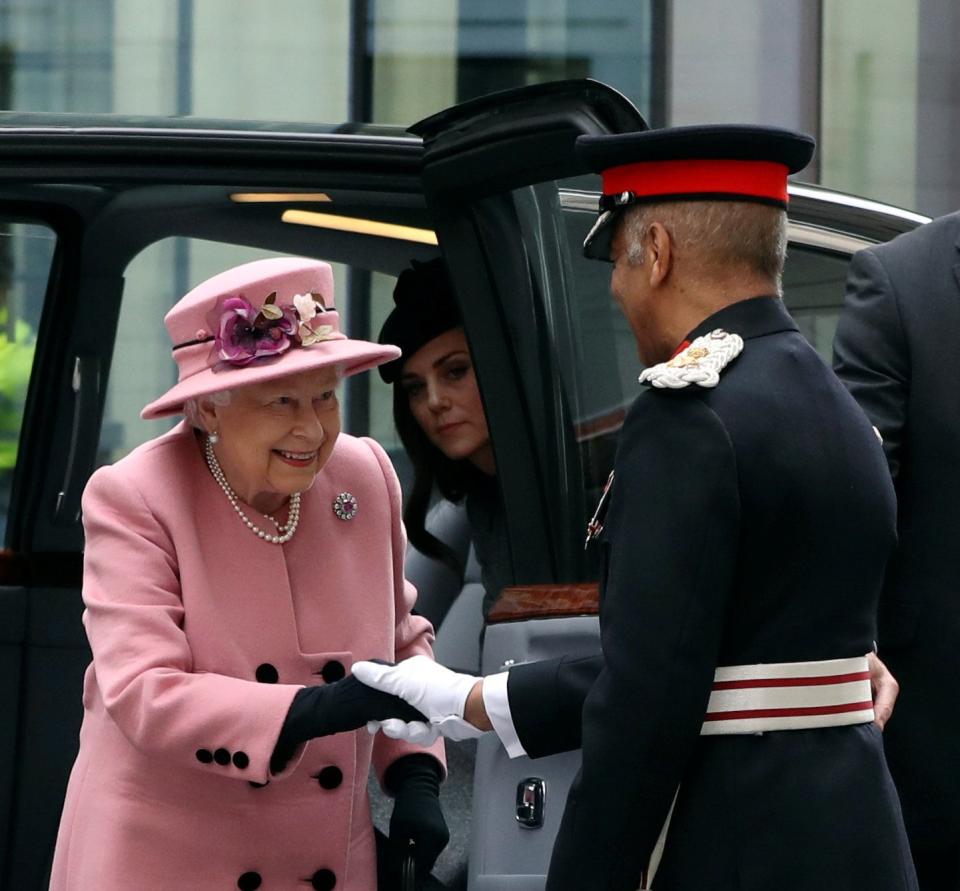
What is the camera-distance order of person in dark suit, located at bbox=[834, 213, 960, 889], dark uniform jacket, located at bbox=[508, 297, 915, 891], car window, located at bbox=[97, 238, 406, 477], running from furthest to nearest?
car window, located at bbox=[97, 238, 406, 477] → person in dark suit, located at bbox=[834, 213, 960, 889] → dark uniform jacket, located at bbox=[508, 297, 915, 891]

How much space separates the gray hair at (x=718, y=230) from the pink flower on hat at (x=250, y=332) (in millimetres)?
543

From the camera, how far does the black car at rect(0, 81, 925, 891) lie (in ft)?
8.21

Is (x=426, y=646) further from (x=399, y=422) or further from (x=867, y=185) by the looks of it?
(x=867, y=185)

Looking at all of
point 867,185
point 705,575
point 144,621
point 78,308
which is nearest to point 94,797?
point 144,621

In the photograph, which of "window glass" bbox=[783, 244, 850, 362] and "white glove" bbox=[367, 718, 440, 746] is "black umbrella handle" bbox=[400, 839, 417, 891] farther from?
"window glass" bbox=[783, 244, 850, 362]

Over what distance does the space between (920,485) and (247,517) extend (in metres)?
1.03

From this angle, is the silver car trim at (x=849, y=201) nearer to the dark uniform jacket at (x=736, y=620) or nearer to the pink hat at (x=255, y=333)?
the pink hat at (x=255, y=333)

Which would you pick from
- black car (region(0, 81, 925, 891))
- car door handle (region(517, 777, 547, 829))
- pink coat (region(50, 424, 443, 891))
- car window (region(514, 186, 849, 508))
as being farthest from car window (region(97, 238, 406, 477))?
car door handle (region(517, 777, 547, 829))

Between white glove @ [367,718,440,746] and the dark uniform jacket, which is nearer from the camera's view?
the dark uniform jacket

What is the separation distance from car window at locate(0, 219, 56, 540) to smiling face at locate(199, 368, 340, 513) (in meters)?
1.21

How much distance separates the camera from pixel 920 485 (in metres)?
2.74

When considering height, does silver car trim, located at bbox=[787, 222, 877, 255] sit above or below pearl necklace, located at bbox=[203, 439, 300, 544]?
above

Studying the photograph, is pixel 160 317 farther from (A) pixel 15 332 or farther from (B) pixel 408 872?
(B) pixel 408 872

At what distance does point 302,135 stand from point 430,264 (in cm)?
55
